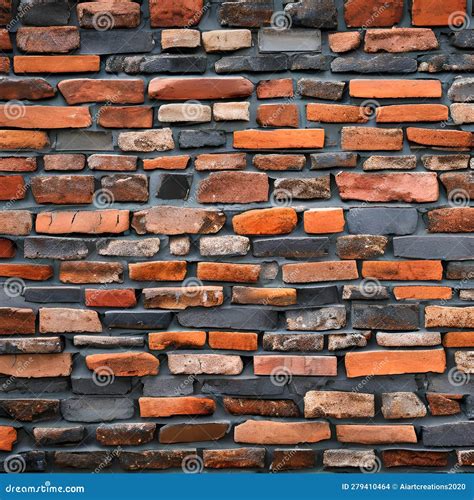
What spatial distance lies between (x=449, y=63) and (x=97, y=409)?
1303 millimetres

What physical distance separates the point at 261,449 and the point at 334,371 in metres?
0.28

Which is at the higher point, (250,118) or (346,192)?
(250,118)

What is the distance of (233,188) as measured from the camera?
184 centimetres

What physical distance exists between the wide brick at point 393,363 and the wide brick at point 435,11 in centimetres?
86

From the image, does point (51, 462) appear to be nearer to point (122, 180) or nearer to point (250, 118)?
point (122, 180)

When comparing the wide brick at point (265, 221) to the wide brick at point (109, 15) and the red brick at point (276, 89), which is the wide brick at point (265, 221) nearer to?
the red brick at point (276, 89)

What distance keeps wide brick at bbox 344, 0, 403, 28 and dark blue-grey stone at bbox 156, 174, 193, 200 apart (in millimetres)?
596

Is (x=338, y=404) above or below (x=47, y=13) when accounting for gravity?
below

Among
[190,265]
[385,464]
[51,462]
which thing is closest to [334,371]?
[385,464]

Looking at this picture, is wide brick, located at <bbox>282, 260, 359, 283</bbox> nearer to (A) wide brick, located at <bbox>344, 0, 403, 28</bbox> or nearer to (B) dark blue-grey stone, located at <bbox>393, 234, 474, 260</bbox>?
(B) dark blue-grey stone, located at <bbox>393, 234, 474, 260</bbox>

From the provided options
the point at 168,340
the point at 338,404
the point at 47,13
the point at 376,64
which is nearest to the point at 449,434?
the point at 338,404

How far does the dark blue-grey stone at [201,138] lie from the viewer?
6.05 ft

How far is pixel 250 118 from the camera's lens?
185 centimetres

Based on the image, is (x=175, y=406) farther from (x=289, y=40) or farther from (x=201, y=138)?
(x=289, y=40)
